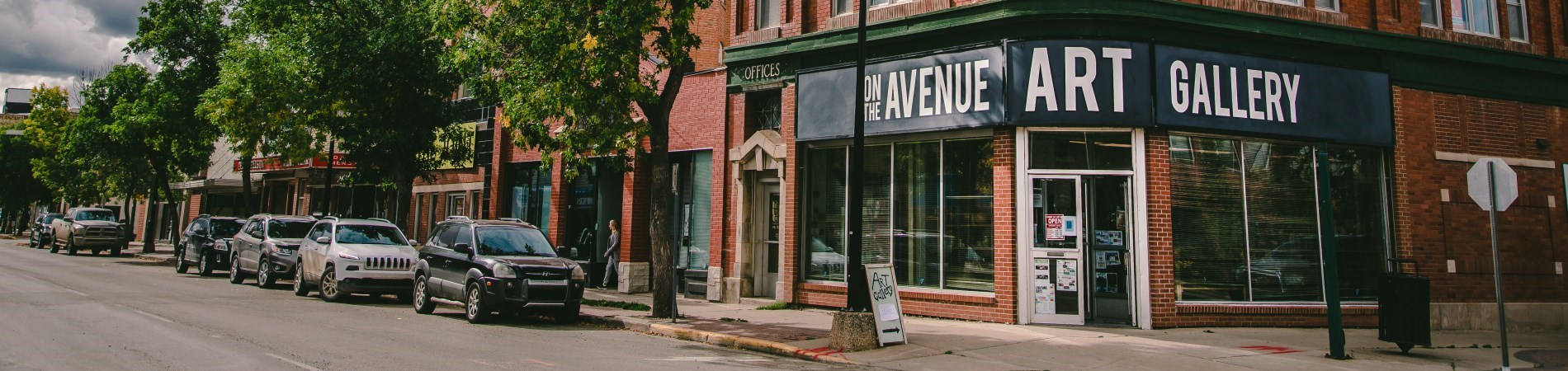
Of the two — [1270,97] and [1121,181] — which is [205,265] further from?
[1270,97]

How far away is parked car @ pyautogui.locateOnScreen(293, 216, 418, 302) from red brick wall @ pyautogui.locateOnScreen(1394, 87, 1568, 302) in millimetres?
17134

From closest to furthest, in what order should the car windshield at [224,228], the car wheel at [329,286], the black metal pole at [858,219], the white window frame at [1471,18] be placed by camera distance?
the black metal pole at [858,219], the white window frame at [1471,18], the car wheel at [329,286], the car windshield at [224,228]

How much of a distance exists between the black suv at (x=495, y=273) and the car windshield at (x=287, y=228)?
6667mm

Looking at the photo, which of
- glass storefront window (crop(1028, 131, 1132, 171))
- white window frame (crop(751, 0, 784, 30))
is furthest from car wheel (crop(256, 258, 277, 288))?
glass storefront window (crop(1028, 131, 1132, 171))

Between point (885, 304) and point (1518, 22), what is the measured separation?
46.1 ft

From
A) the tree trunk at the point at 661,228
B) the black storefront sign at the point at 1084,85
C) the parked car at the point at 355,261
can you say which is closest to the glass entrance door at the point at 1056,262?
the black storefront sign at the point at 1084,85

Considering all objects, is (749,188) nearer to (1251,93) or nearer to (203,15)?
(1251,93)

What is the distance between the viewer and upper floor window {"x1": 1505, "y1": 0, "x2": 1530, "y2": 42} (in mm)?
15898

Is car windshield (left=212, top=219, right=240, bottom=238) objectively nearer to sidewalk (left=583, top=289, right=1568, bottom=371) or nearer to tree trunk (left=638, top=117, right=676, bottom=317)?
sidewalk (left=583, top=289, right=1568, bottom=371)

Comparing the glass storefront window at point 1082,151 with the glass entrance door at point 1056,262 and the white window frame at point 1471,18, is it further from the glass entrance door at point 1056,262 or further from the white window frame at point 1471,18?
the white window frame at point 1471,18

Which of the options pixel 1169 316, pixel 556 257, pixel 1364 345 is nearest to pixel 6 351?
pixel 556 257

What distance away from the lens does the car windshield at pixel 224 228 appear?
22719mm

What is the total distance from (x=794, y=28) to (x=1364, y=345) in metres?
10.1

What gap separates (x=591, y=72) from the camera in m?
12.3
